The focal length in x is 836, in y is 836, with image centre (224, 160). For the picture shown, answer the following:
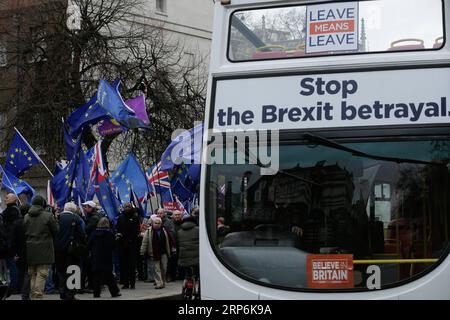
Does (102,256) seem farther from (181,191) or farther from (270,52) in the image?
(181,191)

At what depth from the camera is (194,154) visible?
61.4 ft

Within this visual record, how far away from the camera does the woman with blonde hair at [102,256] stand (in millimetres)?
15664

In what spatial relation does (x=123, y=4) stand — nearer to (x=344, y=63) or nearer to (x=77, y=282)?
(x=77, y=282)

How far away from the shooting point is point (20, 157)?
66.6ft

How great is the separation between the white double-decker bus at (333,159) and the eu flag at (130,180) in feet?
42.6

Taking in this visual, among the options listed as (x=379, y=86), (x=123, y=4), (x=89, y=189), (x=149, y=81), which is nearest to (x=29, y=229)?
(x=89, y=189)

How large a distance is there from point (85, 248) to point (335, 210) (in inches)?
373

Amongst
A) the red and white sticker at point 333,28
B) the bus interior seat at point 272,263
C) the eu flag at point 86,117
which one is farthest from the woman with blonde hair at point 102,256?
the red and white sticker at point 333,28

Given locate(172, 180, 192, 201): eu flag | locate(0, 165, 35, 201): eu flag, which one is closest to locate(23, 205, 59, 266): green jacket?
locate(0, 165, 35, 201): eu flag

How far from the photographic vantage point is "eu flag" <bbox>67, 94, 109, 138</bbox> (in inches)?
758

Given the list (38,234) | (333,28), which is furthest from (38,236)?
(333,28)

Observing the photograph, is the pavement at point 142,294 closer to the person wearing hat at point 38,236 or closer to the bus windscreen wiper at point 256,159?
the person wearing hat at point 38,236
